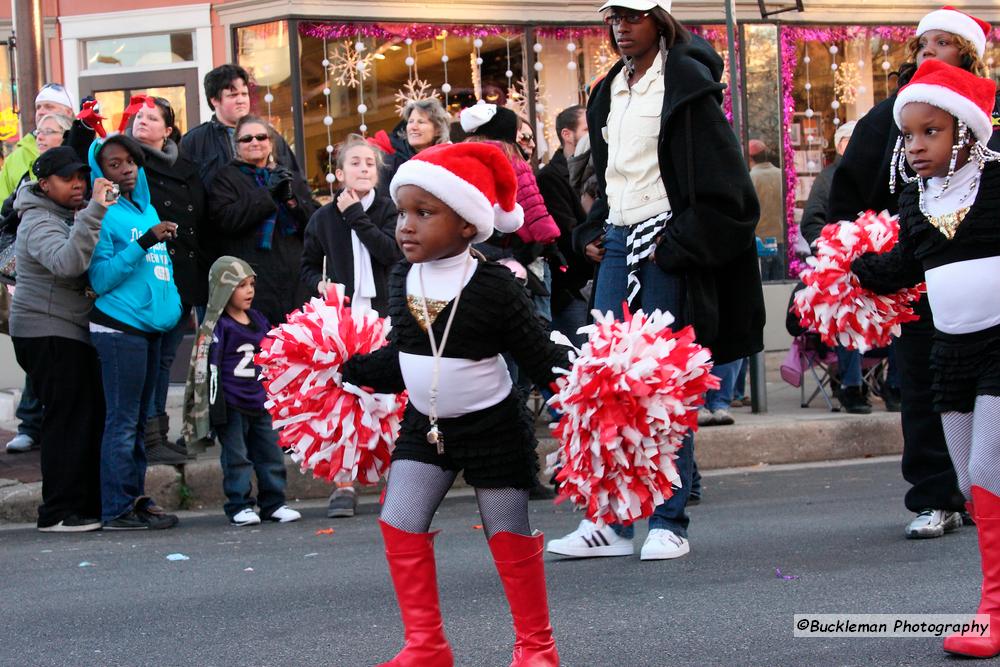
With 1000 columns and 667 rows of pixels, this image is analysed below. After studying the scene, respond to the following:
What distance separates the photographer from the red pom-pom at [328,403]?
14.1ft

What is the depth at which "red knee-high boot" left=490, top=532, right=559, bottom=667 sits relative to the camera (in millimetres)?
3953

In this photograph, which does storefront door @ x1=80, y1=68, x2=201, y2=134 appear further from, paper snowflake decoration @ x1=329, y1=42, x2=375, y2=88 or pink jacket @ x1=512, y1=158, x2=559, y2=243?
pink jacket @ x1=512, y1=158, x2=559, y2=243

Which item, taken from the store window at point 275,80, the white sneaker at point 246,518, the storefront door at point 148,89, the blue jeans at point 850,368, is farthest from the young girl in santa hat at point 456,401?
the storefront door at point 148,89

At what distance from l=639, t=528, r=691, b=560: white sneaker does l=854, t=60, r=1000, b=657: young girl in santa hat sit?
55.9 inches

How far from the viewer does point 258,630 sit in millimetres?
4918

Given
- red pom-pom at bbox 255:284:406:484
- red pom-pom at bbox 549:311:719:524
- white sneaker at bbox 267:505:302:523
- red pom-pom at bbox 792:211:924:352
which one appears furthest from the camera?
white sneaker at bbox 267:505:302:523

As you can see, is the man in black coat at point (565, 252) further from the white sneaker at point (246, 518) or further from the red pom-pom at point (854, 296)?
the red pom-pom at point (854, 296)

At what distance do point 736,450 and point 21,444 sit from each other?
177 inches

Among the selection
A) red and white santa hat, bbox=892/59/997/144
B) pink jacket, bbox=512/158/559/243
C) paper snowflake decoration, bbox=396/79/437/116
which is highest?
paper snowflake decoration, bbox=396/79/437/116

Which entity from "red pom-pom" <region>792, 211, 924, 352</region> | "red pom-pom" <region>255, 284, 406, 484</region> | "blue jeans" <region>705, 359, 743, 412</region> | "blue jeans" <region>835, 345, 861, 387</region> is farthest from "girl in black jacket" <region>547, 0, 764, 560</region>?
"blue jeans" <region>835, 345, 861, 387</region>

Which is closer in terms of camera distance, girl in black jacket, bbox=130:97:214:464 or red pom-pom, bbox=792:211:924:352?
red pom-pom, bbox=792:211:924:352

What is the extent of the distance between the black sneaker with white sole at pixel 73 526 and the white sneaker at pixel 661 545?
3.10 meters

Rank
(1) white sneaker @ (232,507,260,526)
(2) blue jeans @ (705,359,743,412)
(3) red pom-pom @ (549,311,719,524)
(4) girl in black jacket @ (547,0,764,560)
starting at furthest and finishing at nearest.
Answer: (2) blue jeans @ (705,359,743,412)
(1) white sneaker @ (232,507,260,526)
(4) girl in black jacket @ (547,0,764,560)
(3) red pom-pom @ (549,311,719,524)

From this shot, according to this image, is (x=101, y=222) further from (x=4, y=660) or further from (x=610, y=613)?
(x=610, y=613)
